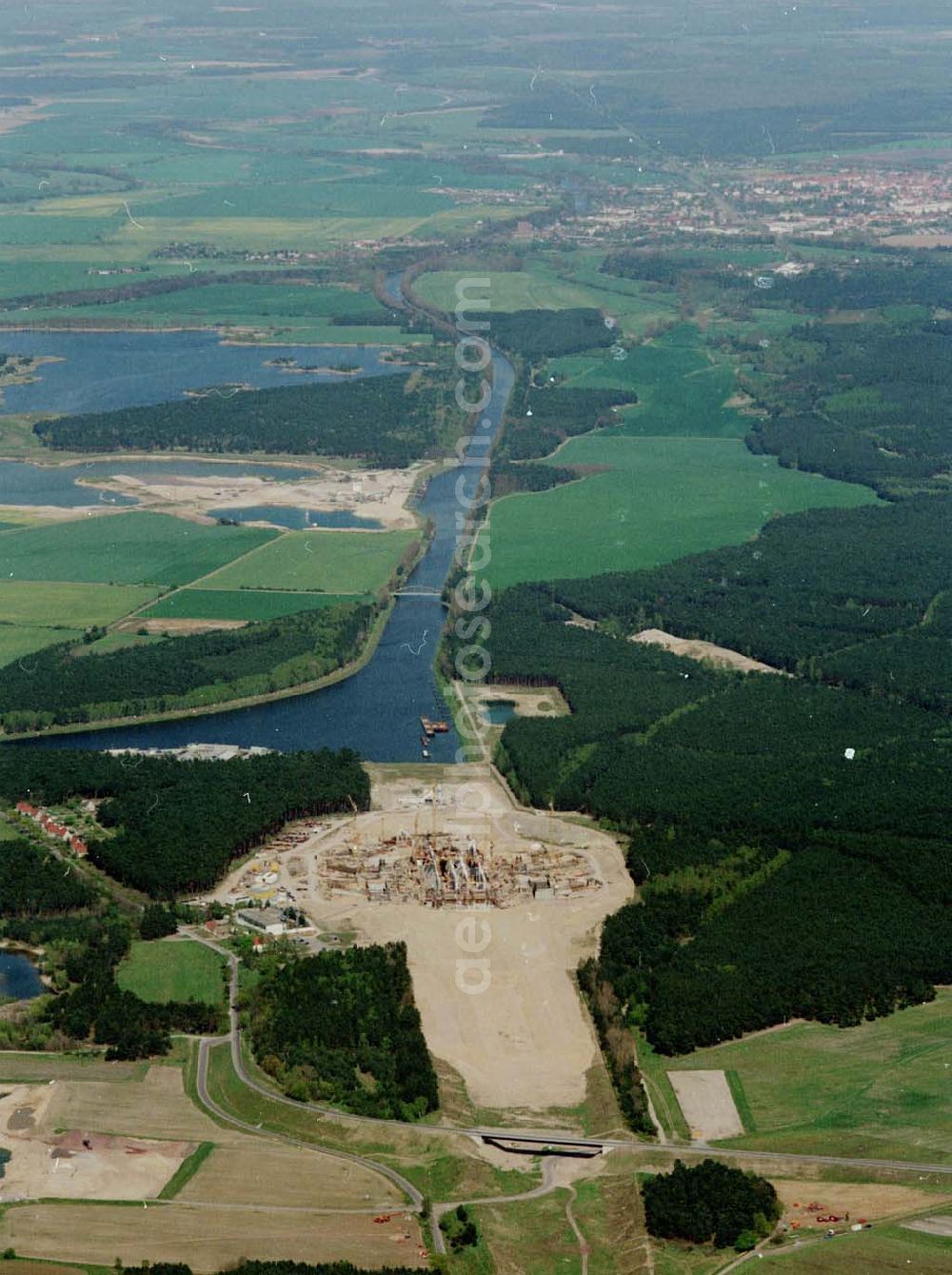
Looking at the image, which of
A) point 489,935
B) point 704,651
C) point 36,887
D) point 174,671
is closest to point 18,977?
point 36,887

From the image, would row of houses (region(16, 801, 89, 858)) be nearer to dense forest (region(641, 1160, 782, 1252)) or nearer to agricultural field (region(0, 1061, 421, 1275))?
agricultural field (region(0, 1061, 421, 1275))

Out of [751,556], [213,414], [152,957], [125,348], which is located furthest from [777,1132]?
[125,348]

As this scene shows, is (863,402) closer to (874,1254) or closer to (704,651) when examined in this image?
(704,651)

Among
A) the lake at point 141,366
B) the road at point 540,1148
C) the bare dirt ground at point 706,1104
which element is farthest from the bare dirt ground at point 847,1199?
the lake at point 141,366

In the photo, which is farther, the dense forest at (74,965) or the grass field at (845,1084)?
the dense forest at (74,965)

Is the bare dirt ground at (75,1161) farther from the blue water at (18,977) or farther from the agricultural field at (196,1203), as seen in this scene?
the blue water at (18,977)

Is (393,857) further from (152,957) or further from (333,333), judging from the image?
(333,333)
